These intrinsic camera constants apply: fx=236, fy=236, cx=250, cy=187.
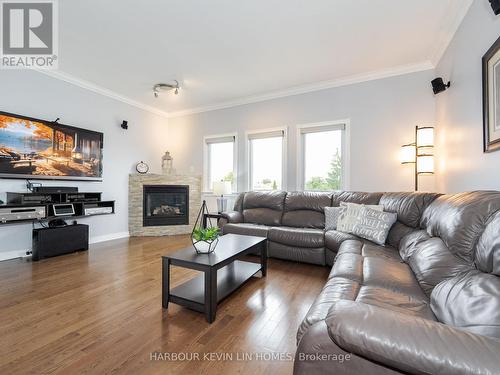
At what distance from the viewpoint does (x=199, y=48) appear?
3.00 metres

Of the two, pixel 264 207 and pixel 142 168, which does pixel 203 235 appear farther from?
pixel 142 168

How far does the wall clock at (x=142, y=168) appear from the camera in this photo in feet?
15.9

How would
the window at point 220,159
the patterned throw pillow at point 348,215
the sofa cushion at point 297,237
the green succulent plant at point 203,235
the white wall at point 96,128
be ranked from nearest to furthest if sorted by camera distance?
1. the green succulent plant at point 203,235
2. the patterned throw pillow at point 348,215
3. the sofa cushion at point 297,237
4. the white wall at point 96,128
5. the window at point 220,159

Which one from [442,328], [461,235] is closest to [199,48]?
[461,235]

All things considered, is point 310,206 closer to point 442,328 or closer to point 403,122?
point 403,122

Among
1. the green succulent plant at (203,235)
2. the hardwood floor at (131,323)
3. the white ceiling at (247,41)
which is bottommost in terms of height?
the hardwood floor at (131,323)

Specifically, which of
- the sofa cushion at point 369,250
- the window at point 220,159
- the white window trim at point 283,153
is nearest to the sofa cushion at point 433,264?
the sofa cushion at point 369,250

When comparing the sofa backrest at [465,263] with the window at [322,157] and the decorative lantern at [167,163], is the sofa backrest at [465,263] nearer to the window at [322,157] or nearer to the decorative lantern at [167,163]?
the window at [322,157]

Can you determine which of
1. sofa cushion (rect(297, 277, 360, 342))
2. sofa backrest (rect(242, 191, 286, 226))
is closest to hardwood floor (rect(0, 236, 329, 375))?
sofa cushion (rect(297, 277, 360, 342))

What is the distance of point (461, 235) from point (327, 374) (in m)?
1.09

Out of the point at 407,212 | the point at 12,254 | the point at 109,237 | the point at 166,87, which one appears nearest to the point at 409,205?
→ the point at 407,212

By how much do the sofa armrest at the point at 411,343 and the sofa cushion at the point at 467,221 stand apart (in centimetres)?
81

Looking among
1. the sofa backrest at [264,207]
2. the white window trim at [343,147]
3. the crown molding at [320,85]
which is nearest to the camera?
the crown molding at [320,85]

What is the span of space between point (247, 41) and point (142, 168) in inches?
130
